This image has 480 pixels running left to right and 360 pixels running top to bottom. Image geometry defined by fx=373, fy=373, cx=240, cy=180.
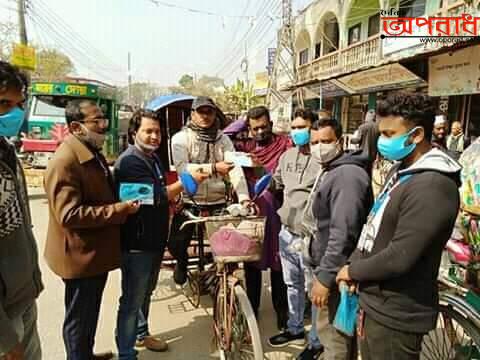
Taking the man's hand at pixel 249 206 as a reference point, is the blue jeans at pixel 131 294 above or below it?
below

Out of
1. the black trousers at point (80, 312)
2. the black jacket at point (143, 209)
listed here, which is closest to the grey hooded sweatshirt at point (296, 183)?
the black jacket at point (143, 209)

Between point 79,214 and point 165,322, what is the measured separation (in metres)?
1.66

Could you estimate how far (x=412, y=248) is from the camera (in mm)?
1438

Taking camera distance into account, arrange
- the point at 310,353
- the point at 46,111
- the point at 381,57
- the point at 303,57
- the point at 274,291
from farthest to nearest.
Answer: the point at 303,57, the point at 381,57, the point at 46,111, the point at 274,291, the point at 310,353

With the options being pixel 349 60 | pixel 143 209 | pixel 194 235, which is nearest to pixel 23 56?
pixel 194 235

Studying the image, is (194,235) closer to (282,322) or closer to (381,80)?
(282,322)

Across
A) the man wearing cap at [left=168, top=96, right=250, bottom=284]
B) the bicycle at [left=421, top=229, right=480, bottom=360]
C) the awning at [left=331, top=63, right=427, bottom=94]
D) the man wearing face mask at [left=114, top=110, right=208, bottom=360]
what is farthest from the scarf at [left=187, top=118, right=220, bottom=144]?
the awning at [left=331, top=63, right=427, bottom=94]

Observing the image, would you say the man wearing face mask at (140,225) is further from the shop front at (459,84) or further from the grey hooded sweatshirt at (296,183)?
the shop front at (459,84)

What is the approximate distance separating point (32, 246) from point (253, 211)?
122 centimetres

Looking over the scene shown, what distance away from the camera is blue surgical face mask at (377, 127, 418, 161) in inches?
62.7

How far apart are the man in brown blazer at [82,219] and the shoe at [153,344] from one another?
662 mm

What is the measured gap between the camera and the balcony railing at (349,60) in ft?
41.4

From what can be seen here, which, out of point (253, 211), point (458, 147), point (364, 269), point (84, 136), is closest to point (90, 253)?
point (84, 136)

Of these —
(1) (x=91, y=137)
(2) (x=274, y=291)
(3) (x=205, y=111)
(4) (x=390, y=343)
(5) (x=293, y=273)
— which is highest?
(3) (x=205, y=111)
